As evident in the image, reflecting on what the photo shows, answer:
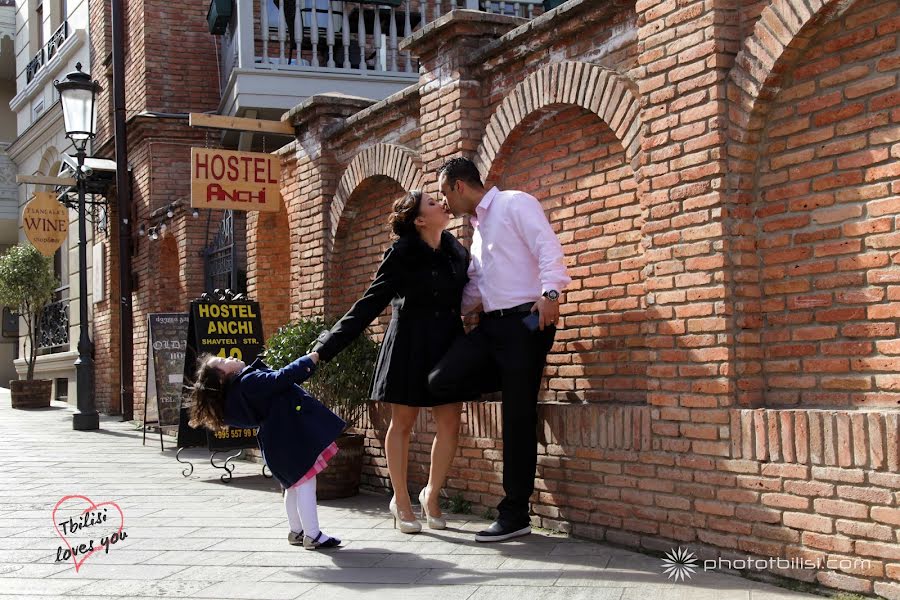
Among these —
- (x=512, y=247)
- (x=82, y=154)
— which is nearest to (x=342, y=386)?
(x=512, y=247)

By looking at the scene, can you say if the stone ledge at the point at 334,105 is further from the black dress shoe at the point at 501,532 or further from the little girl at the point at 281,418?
the black dress shoe at the point at 501,532

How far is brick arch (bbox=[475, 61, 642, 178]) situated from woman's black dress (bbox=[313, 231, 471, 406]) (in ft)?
3.87

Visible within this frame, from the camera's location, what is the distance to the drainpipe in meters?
15.7

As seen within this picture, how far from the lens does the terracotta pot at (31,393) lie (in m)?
20.2

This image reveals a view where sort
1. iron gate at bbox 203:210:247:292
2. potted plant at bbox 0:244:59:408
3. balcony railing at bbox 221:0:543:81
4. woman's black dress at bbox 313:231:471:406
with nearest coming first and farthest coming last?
woman's black dress at bbox 313:231:471:406 < iron gate at bbox 203:210:247:292 < balcony railing at bbox 221:0:543:81 < potted plant at bbox 0:244:59:408

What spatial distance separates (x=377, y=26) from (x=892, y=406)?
10533 mm

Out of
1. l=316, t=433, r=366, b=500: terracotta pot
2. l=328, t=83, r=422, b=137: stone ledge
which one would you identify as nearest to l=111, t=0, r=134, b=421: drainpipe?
l=328, t=83, r=422, b=137: stone ledge

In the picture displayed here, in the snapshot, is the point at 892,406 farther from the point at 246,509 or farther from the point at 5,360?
the point at 5,360

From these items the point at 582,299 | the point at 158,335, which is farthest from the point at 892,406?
the point at 158,335

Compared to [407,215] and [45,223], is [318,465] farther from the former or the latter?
[45,223]

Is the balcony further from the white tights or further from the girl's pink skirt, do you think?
the white tights

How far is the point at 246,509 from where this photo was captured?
24.0 ft

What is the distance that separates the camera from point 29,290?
2116 cm

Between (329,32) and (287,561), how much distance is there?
9.32m
